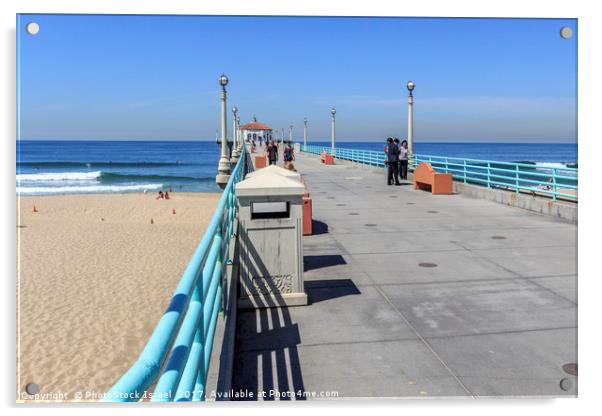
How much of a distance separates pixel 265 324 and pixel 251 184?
1423 millimetres

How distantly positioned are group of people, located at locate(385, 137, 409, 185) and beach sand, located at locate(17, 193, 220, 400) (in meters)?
8.19

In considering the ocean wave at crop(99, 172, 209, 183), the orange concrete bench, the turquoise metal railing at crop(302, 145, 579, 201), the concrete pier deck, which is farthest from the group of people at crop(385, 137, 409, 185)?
the ocean wave at crop(99, 172, 209, 183)

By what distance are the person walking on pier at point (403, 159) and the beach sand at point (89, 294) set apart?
8997 mm

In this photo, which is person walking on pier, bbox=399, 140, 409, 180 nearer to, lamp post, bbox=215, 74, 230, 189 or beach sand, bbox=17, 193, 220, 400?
lamp post, bbox=215, 74, 230, 189

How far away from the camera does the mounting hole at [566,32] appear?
368 cm

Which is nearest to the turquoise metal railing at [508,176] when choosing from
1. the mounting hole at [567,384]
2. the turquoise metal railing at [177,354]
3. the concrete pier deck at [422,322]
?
the concrete pier deck at [422,322]

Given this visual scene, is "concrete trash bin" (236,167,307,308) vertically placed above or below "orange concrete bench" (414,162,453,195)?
below

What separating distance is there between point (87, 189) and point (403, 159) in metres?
45.4

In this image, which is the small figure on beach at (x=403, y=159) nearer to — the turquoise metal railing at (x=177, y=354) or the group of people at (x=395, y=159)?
the group of people at (x=395, y=159)

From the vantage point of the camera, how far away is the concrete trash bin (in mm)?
5746

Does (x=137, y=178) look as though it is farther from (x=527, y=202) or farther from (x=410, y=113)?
(x=527, y=202)

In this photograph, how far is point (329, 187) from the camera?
20.7m
